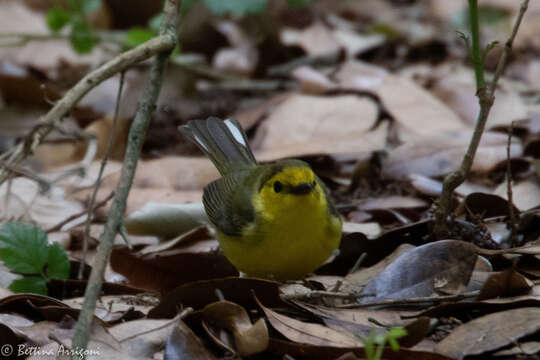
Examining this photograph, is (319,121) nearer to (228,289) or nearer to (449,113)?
(449,113)

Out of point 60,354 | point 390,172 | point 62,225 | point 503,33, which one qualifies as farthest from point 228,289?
point 503,33

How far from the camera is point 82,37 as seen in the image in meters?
7.02

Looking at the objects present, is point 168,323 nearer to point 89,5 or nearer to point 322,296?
point 322,296

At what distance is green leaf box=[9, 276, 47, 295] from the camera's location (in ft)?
12.1

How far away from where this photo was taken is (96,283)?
2363 millimetres

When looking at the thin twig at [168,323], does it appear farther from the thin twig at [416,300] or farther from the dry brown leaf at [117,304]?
the thin twig at [416,300]

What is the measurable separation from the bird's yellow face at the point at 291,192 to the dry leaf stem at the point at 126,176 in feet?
3.56

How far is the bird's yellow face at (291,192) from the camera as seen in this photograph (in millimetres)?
3883

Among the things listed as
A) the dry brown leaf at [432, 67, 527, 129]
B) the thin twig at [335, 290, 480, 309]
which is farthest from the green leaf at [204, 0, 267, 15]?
the thin twig at [335, 290, 480, 309]

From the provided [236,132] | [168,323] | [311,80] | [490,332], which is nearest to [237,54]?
[311,80]

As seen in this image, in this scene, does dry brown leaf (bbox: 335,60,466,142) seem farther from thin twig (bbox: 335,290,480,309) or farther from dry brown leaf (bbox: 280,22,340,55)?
thin twig (bbox: 335,290,480,309)

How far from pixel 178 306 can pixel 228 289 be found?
23cm

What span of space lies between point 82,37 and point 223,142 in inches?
107

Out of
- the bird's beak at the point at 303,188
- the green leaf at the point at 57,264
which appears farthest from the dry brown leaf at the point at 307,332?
the green leaf at the point at 57,264
